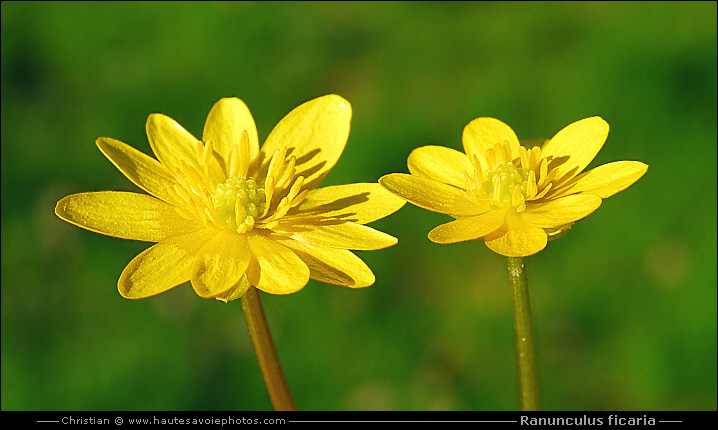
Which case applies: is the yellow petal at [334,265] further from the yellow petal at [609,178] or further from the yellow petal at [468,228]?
the yellow petal at [609,178]

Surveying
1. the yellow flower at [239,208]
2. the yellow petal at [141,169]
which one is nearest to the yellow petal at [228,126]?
the yellow flower at [239,208]

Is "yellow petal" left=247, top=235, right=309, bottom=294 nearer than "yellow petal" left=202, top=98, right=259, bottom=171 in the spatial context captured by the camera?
Yes

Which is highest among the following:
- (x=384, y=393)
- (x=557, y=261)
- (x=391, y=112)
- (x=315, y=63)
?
(x=315, y=63)

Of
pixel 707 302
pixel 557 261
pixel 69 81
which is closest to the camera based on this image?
pixel 707 302

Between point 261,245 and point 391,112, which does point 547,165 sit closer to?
point 261,245

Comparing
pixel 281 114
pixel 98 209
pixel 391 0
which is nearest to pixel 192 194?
pixel 98 209

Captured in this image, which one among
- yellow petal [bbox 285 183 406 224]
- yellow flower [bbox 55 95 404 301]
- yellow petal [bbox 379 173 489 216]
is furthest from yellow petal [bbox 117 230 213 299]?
yellow petal [bbox 379 173 489 216]

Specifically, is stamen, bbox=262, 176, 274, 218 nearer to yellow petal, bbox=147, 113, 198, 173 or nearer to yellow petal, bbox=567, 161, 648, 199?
yellow petal, bbox=147, 113, 198, 173

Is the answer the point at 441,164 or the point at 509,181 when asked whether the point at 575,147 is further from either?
the point at 441,164
